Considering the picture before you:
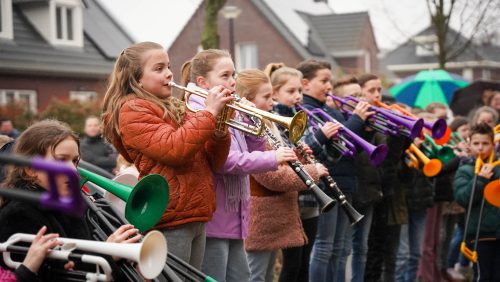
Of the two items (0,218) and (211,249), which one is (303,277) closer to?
(211,249)

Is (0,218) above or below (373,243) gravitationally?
above

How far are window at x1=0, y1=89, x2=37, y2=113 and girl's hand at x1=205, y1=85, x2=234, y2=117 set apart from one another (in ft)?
53.6

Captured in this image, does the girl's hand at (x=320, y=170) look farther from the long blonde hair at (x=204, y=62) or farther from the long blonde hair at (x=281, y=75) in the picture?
the long blonde hair at (x=204, y=62)

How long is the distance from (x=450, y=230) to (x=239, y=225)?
472cm

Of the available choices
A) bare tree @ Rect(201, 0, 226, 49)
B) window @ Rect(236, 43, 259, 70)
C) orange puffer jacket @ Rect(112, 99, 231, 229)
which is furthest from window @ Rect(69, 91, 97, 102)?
orange puffer jacket @ Rect(112, 99, 231, 229)

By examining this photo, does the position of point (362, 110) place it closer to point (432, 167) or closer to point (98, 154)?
point (432, 167)

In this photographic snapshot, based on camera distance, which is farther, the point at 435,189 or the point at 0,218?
the point at 435,189

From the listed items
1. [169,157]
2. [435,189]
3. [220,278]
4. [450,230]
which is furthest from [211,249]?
[450,230]

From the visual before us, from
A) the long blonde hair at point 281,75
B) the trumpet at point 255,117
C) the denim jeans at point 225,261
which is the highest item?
the long blonde hair at point 281,75

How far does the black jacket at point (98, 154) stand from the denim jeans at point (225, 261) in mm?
6138

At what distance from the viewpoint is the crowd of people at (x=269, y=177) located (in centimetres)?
379

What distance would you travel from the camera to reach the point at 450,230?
8523 millimetres

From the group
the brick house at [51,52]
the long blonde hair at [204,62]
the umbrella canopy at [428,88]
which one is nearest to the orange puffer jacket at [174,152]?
the long blonde hair at [204,62]

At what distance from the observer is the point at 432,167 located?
6945 millimetres
